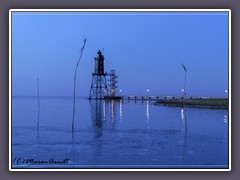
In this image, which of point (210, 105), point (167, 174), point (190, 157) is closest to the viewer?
point (167, 174)

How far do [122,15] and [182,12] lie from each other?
2.59ft

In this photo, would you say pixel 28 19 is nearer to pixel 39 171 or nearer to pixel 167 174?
pixel 39 171

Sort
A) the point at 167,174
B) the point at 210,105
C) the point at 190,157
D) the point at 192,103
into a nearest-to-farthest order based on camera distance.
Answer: the point at 167,174 → the point at 190,157 → the point at 210,105 → the point at 192,103

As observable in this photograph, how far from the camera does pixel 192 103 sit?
80.4ft

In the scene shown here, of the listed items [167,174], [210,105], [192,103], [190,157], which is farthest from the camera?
[192,103]
